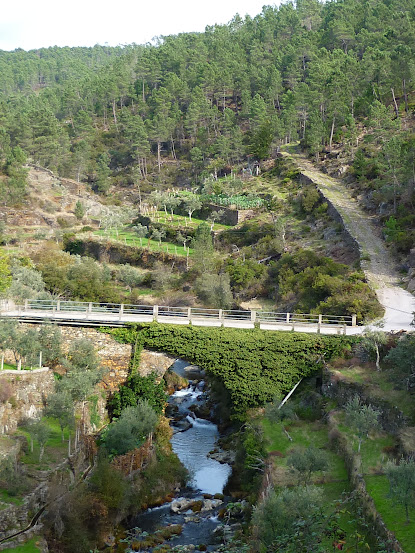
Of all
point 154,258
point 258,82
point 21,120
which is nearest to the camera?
point 154,258

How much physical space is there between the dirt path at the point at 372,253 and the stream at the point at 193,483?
11.8 m

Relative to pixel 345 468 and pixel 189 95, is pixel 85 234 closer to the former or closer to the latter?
pixel 189 95

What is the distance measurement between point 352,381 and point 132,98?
98936 mm

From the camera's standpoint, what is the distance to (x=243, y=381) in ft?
109

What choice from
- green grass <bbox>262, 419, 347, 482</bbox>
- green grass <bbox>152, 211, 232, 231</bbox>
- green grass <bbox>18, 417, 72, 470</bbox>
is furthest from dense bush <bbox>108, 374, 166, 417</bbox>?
green grass <bbox>152, 211, 232, 231</bbox>

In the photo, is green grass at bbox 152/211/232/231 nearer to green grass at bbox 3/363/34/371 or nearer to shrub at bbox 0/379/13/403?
green grass at bbox 3/363/34/371

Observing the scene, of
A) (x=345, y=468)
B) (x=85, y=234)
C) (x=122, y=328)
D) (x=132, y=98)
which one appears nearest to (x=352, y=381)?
(x=345, y=468)

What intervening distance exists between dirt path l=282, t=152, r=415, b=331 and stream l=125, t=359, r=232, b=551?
1183 centimetres

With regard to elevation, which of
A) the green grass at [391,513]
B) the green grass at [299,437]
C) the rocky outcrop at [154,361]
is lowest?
the green grass at [391,513]

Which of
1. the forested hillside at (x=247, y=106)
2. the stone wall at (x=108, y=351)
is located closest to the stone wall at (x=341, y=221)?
the forested hillside at (x=247, y=106)

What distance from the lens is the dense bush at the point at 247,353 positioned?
3316cm

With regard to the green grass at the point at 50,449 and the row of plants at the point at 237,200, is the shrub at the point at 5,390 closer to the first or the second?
the green grass at the point at 50,449

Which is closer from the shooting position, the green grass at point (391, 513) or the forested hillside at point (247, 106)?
the green grass at point (391, 513)

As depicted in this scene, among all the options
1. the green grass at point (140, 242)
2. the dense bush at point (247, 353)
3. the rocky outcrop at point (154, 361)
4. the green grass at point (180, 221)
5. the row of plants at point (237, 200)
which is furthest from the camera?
the green grass at point (180, 221)
